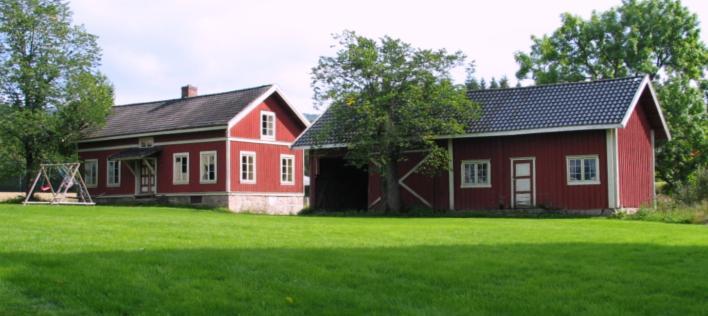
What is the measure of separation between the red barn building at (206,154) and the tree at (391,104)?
310 inches

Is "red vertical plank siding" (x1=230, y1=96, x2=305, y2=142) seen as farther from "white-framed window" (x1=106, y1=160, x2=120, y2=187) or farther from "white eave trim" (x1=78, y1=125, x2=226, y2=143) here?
"white-framed window" (x1=106, y1=160, x2=120, y2=187)

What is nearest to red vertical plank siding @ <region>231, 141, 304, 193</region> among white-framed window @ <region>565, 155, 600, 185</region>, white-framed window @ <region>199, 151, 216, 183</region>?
white-framed window @ <region>199, 151, 216, 183</region>

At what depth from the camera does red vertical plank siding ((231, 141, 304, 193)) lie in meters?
35.2

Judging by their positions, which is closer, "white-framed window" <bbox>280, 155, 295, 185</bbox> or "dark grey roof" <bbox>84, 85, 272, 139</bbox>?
"dark grey roof" <bbox>84, 85, 272, 139</bbox>

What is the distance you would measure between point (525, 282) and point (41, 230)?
877 centimetres

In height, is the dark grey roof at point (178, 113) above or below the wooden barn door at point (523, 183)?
above

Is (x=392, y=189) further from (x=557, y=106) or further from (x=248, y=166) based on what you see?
(x=248, y=166)

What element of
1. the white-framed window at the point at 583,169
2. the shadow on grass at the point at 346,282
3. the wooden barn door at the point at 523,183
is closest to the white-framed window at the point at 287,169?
the wooden barn door at the point at 523,183

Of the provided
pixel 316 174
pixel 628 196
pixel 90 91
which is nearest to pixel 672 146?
pixel 628 196

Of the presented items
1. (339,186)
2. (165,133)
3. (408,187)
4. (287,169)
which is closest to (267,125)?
Answer: (287,169)

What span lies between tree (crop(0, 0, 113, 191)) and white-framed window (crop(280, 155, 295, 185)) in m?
9.01

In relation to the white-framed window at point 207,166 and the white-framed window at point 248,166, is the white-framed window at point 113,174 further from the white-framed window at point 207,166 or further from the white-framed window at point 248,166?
the white-framed window at point 248,166

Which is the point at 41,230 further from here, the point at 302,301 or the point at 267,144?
the point at 267,144

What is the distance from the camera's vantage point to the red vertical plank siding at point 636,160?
26.1 meters
